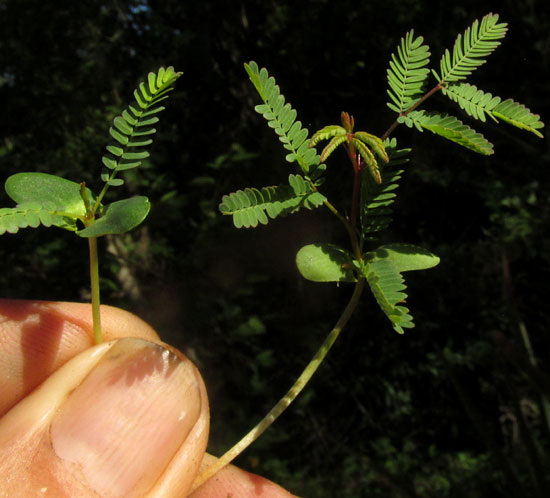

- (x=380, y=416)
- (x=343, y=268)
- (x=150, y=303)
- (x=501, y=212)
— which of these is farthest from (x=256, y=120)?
(x=343, y=268)

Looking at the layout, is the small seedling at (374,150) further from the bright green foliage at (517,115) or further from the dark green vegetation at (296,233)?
the dark green vegetation at (296,233)

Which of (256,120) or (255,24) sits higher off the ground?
(255,24)

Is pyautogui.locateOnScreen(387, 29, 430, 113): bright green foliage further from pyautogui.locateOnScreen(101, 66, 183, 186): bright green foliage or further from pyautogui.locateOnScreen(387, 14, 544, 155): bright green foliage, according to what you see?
pyautogui.locateOnScreen(101, 66, 183, 186): bright green foliage

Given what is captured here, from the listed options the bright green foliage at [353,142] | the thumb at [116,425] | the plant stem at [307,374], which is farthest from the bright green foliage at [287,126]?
the thumb at [116,425]

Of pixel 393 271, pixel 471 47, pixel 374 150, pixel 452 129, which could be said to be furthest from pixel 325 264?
pixel 471 47

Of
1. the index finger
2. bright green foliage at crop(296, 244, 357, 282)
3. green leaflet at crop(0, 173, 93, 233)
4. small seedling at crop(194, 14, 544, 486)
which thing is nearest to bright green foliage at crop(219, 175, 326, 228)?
small seedling at crop(194, 14, 544, 486)

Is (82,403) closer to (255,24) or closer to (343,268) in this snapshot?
(343,268)
